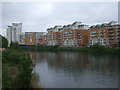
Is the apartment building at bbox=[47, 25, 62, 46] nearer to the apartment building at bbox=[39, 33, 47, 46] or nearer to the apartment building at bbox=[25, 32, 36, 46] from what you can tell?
the apartment building at bbox=[39, 33, 47, 46]

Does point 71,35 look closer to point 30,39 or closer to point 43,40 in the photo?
point 43,40

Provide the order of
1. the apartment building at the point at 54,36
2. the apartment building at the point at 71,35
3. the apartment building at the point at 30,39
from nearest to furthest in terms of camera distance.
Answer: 1. the apartment building at the point at 71,35
2. the apartment building at the point at 54,36
3. the apartment building at the point at 30,39

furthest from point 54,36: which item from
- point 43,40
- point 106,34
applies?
point 106,34

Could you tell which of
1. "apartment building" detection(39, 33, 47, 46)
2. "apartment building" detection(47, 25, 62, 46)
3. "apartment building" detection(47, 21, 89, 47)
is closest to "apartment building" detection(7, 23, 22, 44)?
"apartment building" detection(39, 33, 47, 46)

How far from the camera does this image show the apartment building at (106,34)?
60.2 ft

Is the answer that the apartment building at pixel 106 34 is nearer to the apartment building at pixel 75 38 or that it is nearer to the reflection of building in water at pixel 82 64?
the apartment building at pixel 75 38

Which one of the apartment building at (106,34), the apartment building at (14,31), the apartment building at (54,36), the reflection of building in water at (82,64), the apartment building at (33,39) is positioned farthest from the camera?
the apartment building at (14,31)

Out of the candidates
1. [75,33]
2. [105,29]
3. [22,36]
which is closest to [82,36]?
[75,33]

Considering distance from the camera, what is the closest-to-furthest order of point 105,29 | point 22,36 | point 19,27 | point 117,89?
point 117,89 → point 105,29 → point 22,36 → point 19,27

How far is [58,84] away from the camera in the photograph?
551cm

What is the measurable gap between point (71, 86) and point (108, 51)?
11.1m

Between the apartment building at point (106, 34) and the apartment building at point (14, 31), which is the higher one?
the apartment building at point (14, 31)

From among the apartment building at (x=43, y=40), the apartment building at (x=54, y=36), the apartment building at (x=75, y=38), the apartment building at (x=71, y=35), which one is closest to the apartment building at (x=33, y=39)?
the apartment building at (x=43, y=40)

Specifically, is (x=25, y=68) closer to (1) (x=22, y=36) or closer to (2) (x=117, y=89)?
(2) (x=117, y=89)
